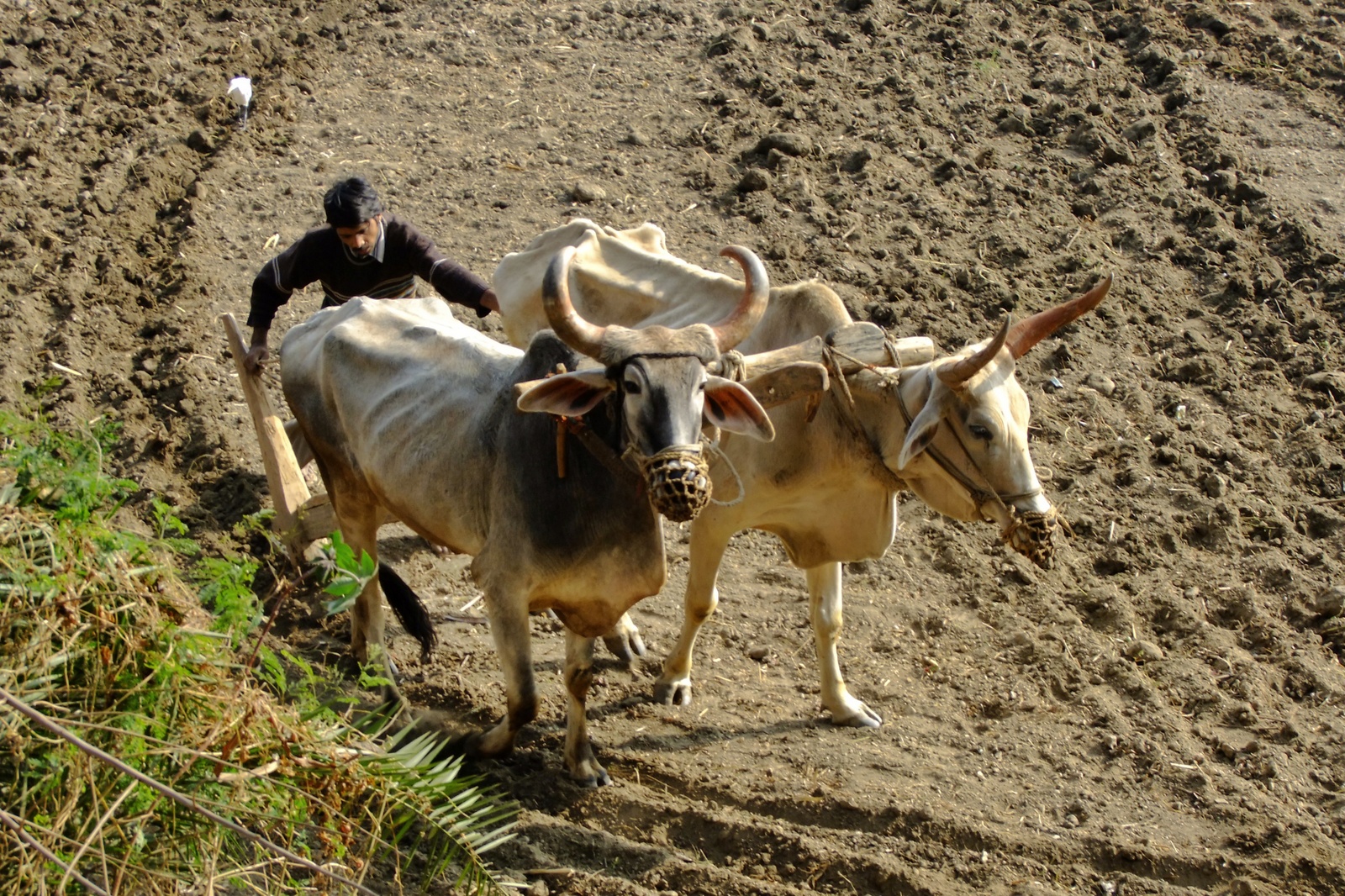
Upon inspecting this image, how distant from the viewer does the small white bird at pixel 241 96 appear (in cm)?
983

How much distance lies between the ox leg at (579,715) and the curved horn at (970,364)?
1.60 metres

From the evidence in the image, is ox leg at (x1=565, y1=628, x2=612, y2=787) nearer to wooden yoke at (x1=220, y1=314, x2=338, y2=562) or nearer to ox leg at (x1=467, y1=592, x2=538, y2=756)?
ox leg at (x1=467, y1=592, x2=538, y2=756)

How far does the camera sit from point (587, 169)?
30.7ft

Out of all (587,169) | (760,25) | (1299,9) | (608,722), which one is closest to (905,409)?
(608,722)

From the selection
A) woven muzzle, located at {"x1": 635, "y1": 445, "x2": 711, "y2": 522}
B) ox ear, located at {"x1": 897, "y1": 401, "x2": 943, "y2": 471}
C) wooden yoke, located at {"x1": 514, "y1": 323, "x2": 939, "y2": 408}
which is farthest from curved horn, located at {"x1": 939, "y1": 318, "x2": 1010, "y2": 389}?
woven muzzle, located at {"x1": 635, "y1": 445, "x2": 711, "y2": 522}

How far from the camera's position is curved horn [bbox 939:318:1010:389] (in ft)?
14.4

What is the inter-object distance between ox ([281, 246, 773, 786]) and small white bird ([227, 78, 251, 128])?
498 cm

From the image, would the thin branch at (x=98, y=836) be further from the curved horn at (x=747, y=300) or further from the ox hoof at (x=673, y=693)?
the ox hoof at (x=673, y=693)

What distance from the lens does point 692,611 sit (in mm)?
5469

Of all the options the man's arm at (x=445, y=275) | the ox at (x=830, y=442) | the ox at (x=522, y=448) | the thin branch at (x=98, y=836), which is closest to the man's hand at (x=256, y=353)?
the ox at (x=522, y=448)

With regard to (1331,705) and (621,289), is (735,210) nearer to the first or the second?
(621,289)

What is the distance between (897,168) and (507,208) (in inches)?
111

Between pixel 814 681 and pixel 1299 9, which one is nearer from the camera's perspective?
pixel 814 681

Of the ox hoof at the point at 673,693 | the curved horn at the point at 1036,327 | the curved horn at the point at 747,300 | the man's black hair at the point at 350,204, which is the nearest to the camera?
the curved horn at the point at 747,300
